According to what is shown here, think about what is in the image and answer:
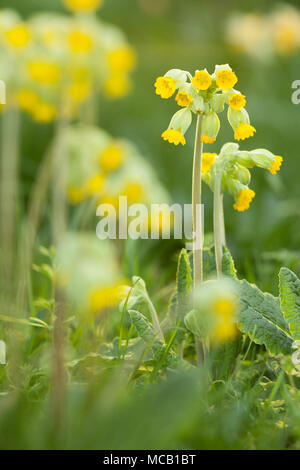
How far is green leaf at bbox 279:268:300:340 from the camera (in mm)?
1161

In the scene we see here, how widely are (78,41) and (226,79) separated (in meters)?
0.90

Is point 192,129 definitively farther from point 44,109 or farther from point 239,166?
point 239,166

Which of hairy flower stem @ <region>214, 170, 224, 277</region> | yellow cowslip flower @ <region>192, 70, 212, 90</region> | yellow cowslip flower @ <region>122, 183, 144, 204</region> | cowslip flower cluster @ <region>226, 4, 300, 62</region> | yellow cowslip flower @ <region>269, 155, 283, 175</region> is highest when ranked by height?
cowslip flower cluster @ <region>226, 4, 300, 62</region>

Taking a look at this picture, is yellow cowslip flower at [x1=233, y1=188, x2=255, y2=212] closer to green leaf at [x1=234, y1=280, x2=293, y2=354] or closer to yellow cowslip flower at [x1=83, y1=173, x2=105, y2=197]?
green leaf at [x1=234, y1=280, x2=293, y2=354]

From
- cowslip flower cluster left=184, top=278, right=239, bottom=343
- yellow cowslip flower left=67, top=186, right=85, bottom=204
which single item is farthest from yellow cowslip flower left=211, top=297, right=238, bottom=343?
yellow cowslip flower left=67, top=186, right=85, bottom=204

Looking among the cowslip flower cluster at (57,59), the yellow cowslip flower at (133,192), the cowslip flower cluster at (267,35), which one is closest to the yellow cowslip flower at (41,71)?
the cowslip flower cluster at (57,59)

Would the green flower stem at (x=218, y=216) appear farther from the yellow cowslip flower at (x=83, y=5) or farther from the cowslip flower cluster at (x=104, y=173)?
the yellow cowslip flower at (x=83, y=5)

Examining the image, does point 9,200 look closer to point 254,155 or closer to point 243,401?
point 254,155

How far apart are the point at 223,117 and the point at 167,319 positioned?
1819 millimetres

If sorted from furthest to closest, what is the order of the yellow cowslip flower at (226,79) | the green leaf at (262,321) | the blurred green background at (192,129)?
the blurred green background at (192,129) → the green leaf at (262,321) → the yellow cowslip flower at (226,79)

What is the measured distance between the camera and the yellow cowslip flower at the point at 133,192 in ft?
6.01

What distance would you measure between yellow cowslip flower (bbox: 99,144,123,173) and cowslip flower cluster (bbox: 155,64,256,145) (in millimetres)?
762

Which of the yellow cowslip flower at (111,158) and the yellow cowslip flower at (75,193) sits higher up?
the yellow cowslip flower at (111,158)

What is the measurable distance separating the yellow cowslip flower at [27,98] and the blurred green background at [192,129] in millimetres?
570
